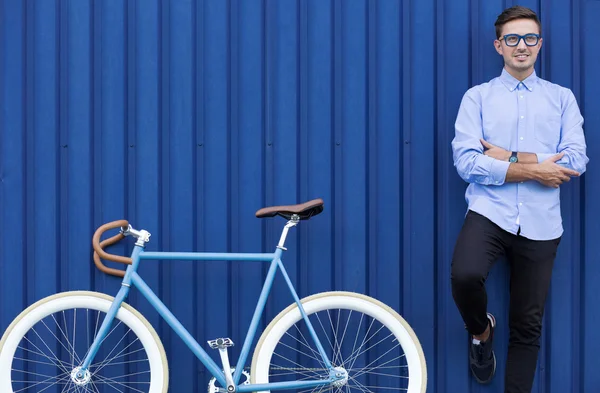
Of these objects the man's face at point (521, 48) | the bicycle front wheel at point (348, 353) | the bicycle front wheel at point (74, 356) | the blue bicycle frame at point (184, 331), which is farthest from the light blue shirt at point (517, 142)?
the bicycle front wheel at point (74, 356)

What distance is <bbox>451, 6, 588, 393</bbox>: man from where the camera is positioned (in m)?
3.91

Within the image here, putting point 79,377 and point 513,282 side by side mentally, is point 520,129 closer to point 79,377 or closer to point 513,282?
point 513,282

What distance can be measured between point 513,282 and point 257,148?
1587mm

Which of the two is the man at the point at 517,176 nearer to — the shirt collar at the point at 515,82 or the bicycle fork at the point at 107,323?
the shirt collar at the point at 515,82

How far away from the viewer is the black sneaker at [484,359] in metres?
4.22

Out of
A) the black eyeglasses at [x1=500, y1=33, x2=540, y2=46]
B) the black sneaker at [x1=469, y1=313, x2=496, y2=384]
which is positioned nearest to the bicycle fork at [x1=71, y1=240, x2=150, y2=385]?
the black sneaker at [x1=469, y1=313, x2=496, y2=384]

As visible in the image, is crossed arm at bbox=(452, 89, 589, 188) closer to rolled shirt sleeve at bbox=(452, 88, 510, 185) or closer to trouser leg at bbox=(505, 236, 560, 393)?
rolled shirt sleeve at bbox=(452, 88, 510, 185)

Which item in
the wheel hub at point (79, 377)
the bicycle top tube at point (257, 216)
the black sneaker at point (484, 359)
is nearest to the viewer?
the wheel hub at point (79, 377)

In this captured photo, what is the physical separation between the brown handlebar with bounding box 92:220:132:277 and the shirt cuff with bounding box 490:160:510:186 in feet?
6.18

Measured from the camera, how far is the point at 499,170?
3871 millimetres

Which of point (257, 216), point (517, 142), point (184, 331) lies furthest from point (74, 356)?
point (517, 142)

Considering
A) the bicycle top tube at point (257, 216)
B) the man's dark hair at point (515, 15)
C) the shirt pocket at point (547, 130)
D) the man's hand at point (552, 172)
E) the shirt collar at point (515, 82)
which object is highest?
the man's dark hair at point (515, 15)

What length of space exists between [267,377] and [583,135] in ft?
6.85

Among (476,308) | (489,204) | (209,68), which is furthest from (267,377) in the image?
(209,68)
